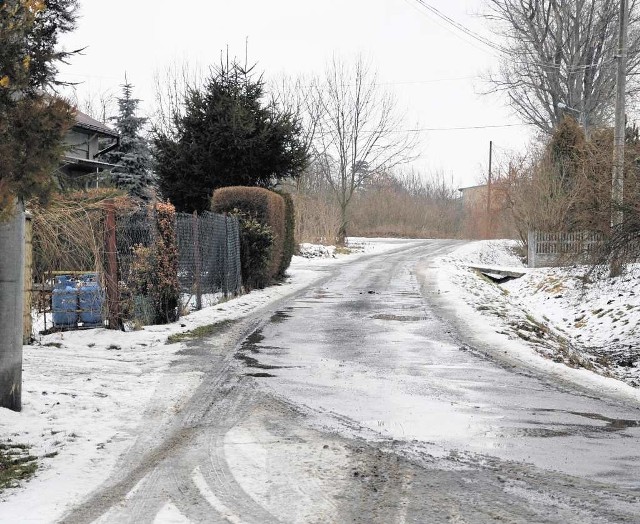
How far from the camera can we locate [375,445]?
5223 mm

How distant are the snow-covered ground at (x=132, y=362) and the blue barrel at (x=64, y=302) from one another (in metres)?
0.35

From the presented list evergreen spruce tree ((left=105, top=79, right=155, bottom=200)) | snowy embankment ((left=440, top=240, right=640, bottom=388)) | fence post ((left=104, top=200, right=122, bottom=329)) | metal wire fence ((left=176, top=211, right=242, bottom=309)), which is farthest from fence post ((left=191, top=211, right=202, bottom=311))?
evergreen spruce tree ((left=105, top=79, right=155, bottom=200))

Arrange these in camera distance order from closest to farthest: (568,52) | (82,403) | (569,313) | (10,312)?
(10,312), (82,403), (569,313), (568,52)

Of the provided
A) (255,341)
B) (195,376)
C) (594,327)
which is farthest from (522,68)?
(195,376)

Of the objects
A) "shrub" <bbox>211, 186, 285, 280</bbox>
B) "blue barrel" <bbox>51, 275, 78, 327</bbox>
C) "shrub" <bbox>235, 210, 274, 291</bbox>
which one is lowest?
"blue barrel" <bbox>51, 275, 78, 327</bbox>

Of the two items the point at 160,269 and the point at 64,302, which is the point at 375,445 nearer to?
the point at 64,302

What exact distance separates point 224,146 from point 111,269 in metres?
11.8

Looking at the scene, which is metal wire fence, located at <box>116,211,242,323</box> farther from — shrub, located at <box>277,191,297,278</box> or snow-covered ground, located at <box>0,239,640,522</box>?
shrub, located at <box>277,191,297,278</box>

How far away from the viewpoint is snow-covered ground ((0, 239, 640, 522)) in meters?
4.68

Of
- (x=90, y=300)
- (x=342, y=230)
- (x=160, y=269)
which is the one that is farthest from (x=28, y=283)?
A: (x=342, y=230)

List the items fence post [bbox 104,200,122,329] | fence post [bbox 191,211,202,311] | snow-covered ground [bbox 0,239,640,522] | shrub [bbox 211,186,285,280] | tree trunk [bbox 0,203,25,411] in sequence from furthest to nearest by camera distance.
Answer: shrub [bbox 211,186,285,280] < fence post [bbox 191,211,202,311] < fence post [bbox 104,200,122,329] < tree trunk [bbox 0,203,25,411] < snow-covered ground [bbox 0,239,640,522]

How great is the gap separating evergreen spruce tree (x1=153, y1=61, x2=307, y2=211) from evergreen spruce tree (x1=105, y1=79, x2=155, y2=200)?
1081 centimetres

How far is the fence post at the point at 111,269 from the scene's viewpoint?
988 centimetres

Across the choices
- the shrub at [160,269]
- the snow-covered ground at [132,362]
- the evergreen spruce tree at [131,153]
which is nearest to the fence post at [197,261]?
the snow-covered ground at [132,362]
